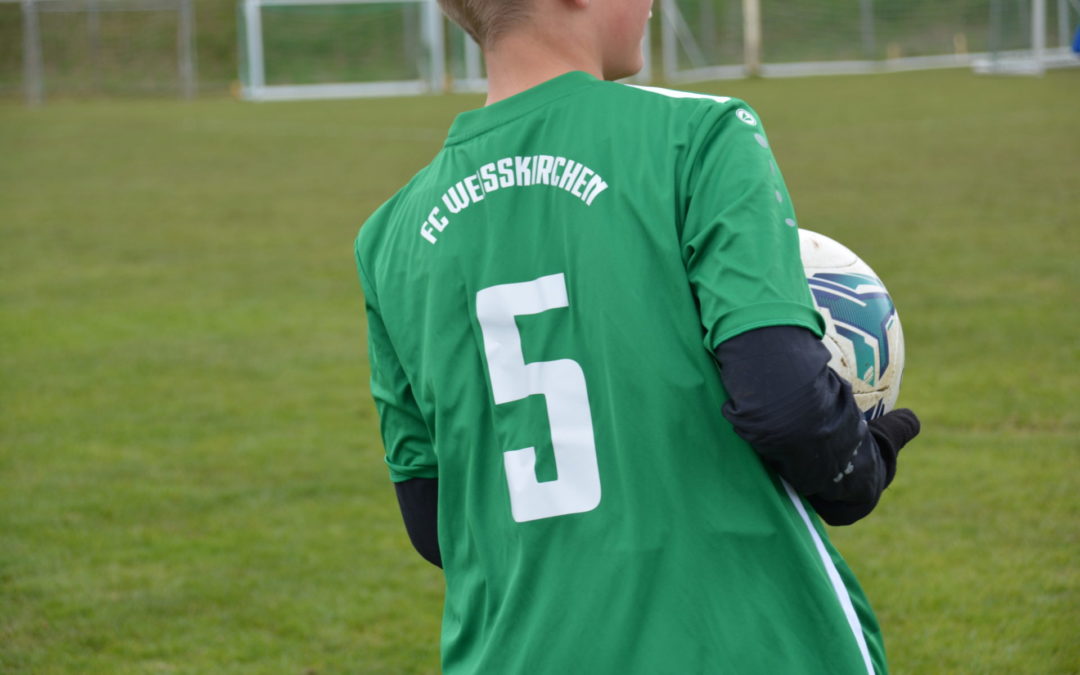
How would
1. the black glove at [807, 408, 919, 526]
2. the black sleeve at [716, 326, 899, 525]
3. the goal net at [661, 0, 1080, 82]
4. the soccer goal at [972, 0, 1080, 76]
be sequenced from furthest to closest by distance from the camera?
the goal net at [661, 0, 1080, 82] → the soccer goal at [972, 0, 1080, 76] → the black glove at [807, 408, 919, 526] → the black sleeve at [716, 326, 899, 525]

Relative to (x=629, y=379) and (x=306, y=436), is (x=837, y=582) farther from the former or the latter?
(x=306, y=436)

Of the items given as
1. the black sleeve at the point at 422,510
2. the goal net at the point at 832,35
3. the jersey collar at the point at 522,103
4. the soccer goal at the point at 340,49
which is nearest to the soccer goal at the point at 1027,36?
the goal net at the point at 832,35

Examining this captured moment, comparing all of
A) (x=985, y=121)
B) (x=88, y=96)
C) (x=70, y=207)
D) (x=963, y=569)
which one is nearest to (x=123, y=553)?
(x=963, y=569)

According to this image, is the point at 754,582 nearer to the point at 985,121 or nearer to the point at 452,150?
the point at 452,150

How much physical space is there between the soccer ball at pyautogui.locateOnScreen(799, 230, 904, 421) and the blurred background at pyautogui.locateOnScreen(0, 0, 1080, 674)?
1938mm

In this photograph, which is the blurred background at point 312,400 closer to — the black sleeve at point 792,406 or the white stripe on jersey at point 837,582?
the white stripe on jersey at point 837,582

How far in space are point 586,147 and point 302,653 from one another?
9.58 feet

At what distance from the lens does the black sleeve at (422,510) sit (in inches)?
73.0

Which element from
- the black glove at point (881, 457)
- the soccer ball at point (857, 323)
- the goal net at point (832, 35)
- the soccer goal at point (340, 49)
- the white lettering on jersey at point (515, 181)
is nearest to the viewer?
the white lettering on jersey at point (515, 181)

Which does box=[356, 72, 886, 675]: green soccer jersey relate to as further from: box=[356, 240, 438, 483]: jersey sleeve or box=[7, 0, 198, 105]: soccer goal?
box=[7, 0, 198, 105]: soccer goal

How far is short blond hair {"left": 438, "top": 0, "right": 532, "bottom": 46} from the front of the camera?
157cm

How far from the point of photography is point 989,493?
500cm

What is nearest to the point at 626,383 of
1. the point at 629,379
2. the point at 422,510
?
the point at 629,379

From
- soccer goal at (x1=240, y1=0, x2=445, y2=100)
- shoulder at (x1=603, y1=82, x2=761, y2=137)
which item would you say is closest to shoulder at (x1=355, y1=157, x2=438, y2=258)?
shoulder at (x1=603, y1=82, x2=761, y2=137)
